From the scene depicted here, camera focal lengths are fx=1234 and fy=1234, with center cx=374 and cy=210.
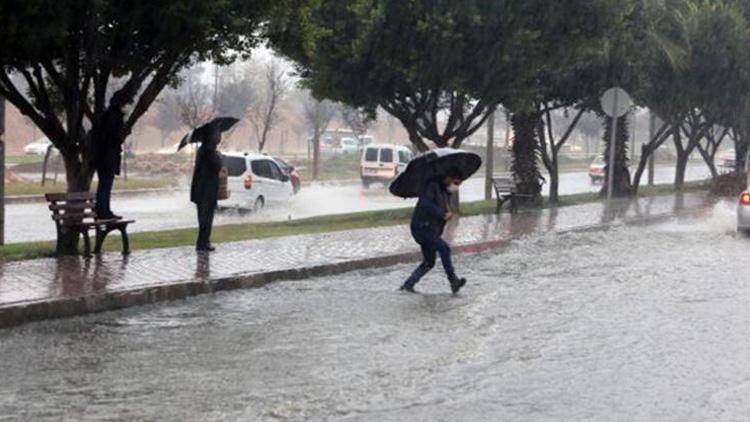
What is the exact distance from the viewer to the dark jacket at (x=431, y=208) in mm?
13961

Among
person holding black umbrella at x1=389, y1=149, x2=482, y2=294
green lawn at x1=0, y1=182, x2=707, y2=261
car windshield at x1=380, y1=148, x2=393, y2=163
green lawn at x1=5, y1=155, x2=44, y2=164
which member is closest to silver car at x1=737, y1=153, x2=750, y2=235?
green lawn at x1=0, y1=182, x2=707, y2=261

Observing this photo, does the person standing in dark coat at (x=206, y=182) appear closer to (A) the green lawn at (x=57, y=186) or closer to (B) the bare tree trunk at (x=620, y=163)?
(A) the green lawn at (x=57, y=186)

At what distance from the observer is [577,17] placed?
→ 25.2m

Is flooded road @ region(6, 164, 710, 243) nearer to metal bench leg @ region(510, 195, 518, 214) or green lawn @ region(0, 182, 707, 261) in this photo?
green lawn @ region(0, 182, 707, 261)

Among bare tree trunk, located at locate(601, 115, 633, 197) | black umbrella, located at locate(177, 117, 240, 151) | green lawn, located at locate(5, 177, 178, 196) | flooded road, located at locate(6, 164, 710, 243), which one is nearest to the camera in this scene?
black umbrella, located at locate(177, 117, 240, 151)

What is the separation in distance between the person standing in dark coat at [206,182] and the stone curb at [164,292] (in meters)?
1.90

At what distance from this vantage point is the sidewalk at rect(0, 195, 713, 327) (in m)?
12.1

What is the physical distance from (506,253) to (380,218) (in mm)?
7063

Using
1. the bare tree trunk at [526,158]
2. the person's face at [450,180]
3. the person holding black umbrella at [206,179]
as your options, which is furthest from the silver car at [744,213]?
the person holding black umbrella at [206,179]

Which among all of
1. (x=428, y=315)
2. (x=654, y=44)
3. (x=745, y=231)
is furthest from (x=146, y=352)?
(x=654, y=44)

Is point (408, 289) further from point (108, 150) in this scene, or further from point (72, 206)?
point (108, 150)

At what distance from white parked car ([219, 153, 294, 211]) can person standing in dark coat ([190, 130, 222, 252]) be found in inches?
534

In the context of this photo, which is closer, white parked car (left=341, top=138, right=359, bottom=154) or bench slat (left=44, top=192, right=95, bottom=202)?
bench slat (left=44, top=192, right=95, bottom=202)

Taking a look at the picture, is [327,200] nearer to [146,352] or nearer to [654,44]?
[654,44]
